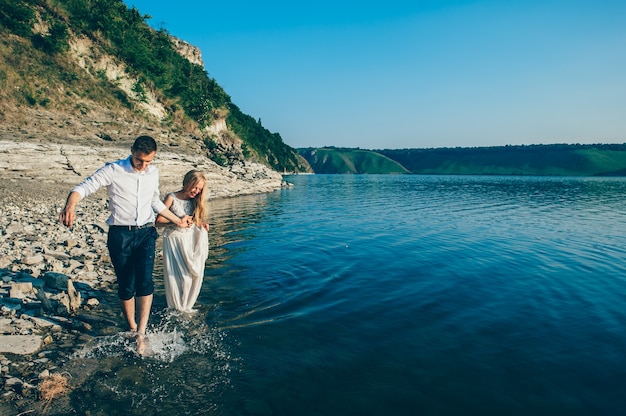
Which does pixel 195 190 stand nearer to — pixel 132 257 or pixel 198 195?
pixel 198 195

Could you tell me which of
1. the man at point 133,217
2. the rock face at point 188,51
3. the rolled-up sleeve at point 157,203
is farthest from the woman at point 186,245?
the rock face at point 188,51

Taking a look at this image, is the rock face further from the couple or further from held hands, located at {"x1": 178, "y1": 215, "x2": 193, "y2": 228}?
held hands, located at {"x1": 178, "y1": 215, "x2": 193, "y2": 228}

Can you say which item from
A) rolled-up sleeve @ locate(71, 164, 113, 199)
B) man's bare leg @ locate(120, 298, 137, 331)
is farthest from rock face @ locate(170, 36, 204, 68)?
man's bare leg @ locate(120, 298, 137, 331)

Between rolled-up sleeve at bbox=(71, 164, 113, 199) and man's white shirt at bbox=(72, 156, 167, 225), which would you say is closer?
rolled-up sleeve at bbox=(71, 164, 113, 199)

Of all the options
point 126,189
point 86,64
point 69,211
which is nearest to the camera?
point 69,211

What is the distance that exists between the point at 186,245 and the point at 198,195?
116cm

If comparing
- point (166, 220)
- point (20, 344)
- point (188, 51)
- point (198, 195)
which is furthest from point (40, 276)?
point (188, 51)

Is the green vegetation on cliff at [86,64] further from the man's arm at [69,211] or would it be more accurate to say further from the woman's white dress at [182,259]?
the man's arm at [69,211]

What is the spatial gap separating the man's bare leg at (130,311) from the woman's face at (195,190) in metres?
2.35

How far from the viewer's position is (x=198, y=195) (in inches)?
294

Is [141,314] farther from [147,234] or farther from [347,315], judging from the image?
[347,315]

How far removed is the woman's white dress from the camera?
7516mm

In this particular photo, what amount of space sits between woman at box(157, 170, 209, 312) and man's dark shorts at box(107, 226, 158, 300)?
1242mm

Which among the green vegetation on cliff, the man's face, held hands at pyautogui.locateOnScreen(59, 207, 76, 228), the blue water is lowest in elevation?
the blue water
